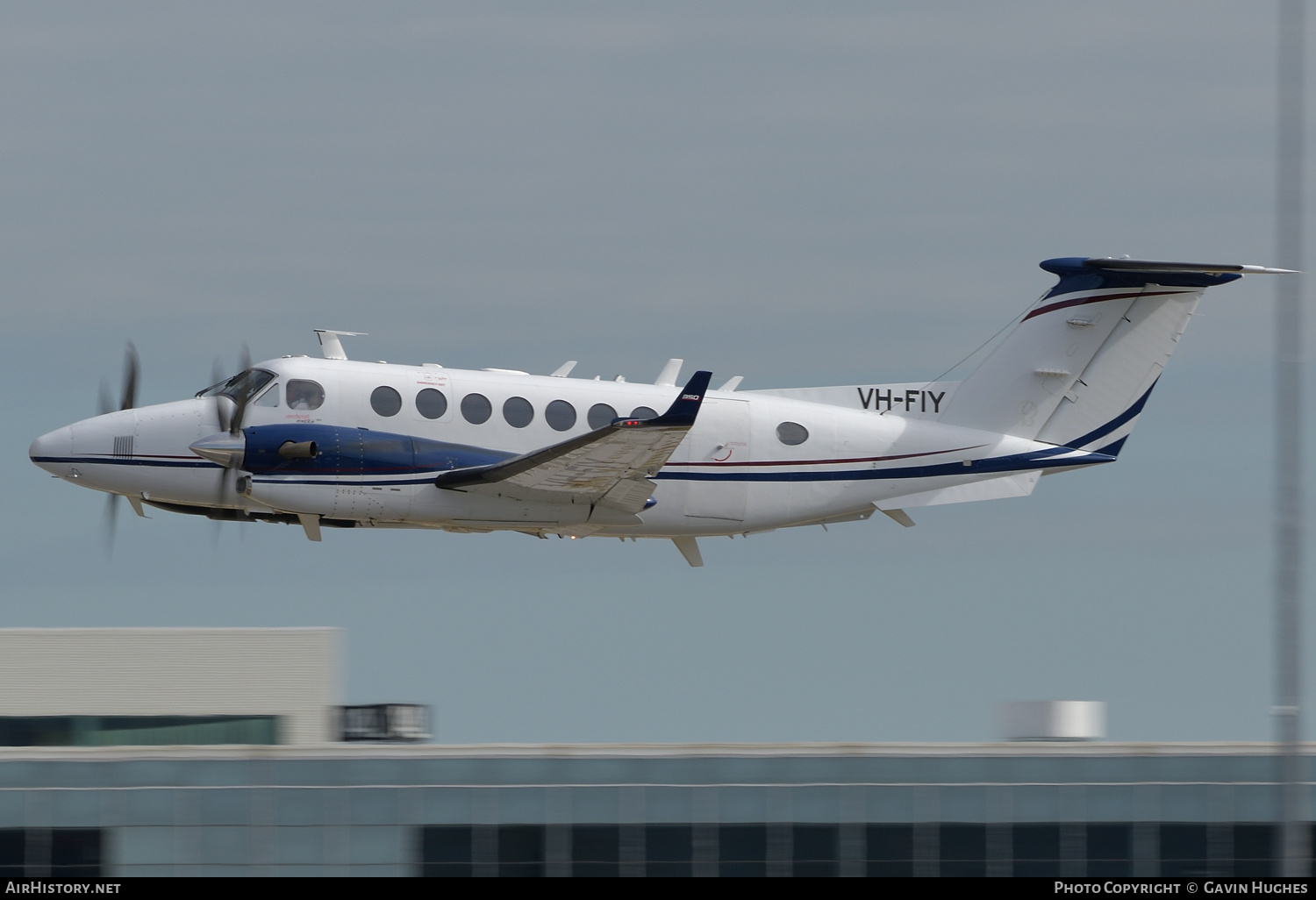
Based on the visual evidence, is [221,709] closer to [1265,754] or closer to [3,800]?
[3,800]

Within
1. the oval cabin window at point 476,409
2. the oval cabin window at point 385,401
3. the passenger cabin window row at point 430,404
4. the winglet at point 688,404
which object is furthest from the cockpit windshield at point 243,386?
the winglet at point 688,404

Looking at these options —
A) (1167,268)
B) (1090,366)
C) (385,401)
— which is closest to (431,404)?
(385,401)

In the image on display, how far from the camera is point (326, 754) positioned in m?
32.3

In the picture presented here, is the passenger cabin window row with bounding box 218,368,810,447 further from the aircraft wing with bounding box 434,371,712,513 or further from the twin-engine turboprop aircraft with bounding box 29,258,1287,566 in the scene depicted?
the aircraft wing with bounding box 434,371,712,513

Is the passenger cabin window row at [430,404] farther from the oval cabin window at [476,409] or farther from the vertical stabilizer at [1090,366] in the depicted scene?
the vertical stabilizer at [1090,366]

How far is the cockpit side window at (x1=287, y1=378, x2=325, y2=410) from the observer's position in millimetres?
25125

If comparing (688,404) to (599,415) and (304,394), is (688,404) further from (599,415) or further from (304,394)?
(304,394)

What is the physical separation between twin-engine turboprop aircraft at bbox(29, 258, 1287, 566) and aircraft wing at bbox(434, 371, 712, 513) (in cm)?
4

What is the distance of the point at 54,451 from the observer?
25328 mm

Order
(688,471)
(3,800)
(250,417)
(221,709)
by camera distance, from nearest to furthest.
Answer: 1. (250,417)
2. (688,471)
3. (3,800)
4. (221,709)

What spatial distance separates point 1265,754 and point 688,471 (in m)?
15.0

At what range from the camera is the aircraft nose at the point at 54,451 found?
25312 mm

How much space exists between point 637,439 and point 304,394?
556 centimetres
